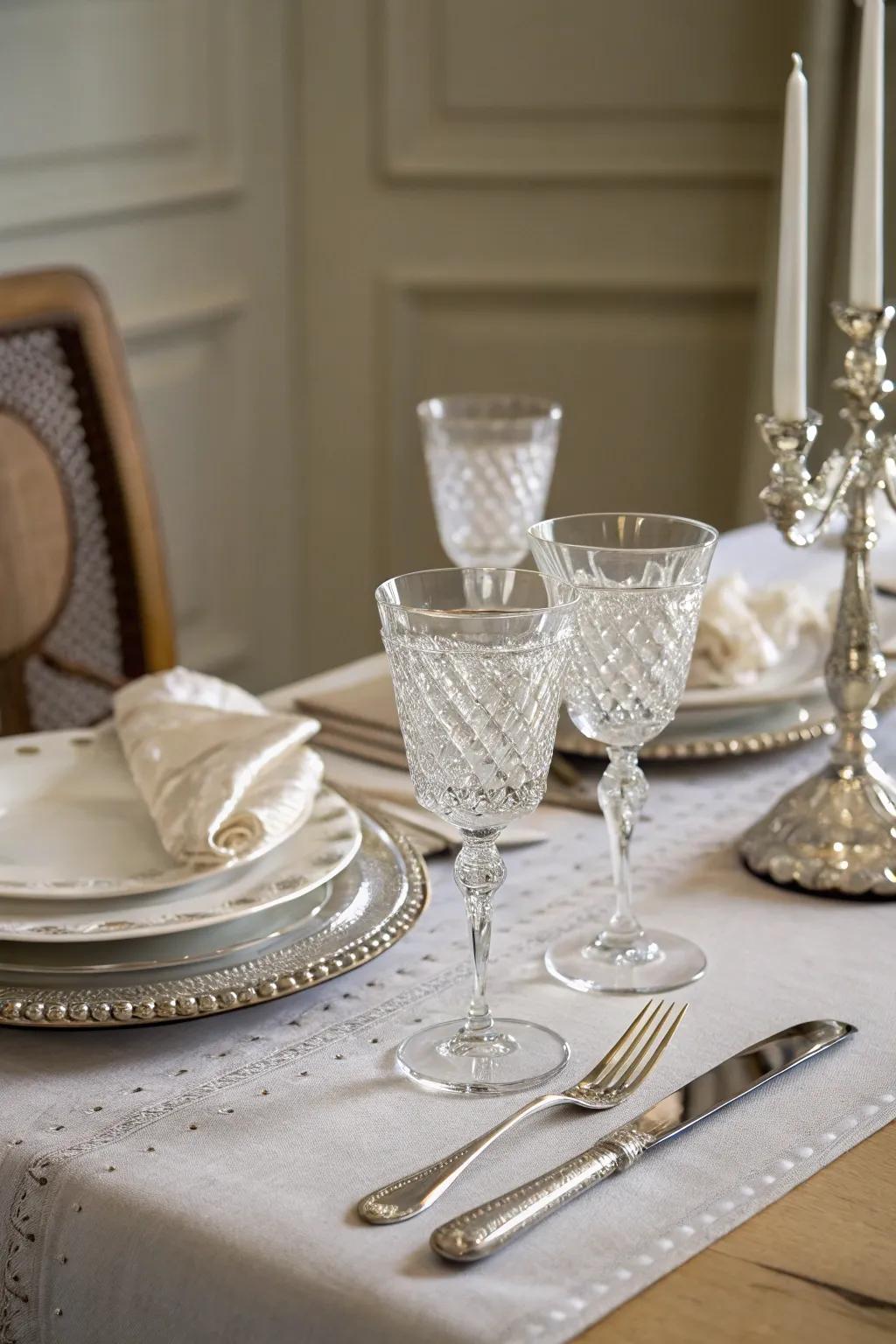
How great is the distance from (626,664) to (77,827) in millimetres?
319

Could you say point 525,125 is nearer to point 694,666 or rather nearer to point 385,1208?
point 694,666

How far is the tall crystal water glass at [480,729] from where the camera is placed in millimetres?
671

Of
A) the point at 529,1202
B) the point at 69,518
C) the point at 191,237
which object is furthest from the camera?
the point at 191,237

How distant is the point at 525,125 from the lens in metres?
2.83

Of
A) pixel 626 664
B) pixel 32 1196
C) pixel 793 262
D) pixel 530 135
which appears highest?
pixel 530 135

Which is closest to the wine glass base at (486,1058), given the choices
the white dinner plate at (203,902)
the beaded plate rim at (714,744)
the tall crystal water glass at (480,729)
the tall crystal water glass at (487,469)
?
the tall crystal water glass at (480,729)

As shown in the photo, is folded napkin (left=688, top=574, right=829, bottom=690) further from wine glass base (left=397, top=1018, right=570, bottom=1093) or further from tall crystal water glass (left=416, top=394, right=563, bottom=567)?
wine glass base (left=397, top=1018, right=570, bottom=1093)

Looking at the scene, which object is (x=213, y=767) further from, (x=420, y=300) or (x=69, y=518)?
(x=420, y=300)

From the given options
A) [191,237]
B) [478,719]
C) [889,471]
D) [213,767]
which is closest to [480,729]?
[478,719]

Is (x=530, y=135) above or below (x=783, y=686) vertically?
above

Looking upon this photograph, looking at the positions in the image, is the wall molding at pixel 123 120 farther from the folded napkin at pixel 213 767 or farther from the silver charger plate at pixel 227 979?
the silver charger plate at pixel 227 979

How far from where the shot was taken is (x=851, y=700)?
91 centimetres

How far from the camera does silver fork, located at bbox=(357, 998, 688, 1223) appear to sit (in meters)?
0.59

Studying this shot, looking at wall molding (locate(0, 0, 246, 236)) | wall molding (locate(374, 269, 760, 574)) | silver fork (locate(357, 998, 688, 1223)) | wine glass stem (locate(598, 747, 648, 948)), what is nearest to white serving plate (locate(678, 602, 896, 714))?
wine glass stem (locate(598, 747, 648, 948))
